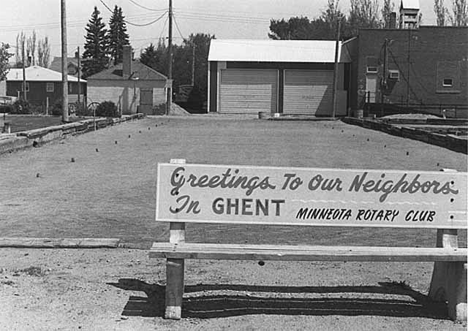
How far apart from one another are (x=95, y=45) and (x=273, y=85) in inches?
2523

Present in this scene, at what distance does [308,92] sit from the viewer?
207 ft

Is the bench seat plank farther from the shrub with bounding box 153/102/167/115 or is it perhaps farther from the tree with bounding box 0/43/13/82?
the shrub with bounding box 153/102/167/115

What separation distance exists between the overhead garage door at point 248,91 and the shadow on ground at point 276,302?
5671cm

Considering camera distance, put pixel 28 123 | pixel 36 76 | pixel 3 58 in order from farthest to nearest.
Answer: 1. pixel 36 76
2. pixel 3 58
3. pixel 28 123

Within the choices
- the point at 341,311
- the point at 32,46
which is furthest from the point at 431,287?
the point at 32,46

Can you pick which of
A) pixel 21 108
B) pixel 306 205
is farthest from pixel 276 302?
pixel 21 108

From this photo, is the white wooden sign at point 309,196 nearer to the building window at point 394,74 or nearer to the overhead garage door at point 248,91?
the building window at point 394,74

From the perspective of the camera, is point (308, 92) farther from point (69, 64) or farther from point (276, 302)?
point (69, 64)

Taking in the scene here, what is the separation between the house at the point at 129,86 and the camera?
67.8m

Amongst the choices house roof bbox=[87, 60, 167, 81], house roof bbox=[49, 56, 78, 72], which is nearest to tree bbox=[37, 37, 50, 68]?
house roof bbox=[49, 56, 78, 72]

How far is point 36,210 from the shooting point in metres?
9.69

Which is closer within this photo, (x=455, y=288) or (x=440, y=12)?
(x=455, y=288)

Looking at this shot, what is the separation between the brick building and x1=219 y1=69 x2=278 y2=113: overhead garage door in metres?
7.95

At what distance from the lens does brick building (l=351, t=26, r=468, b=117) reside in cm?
5853
